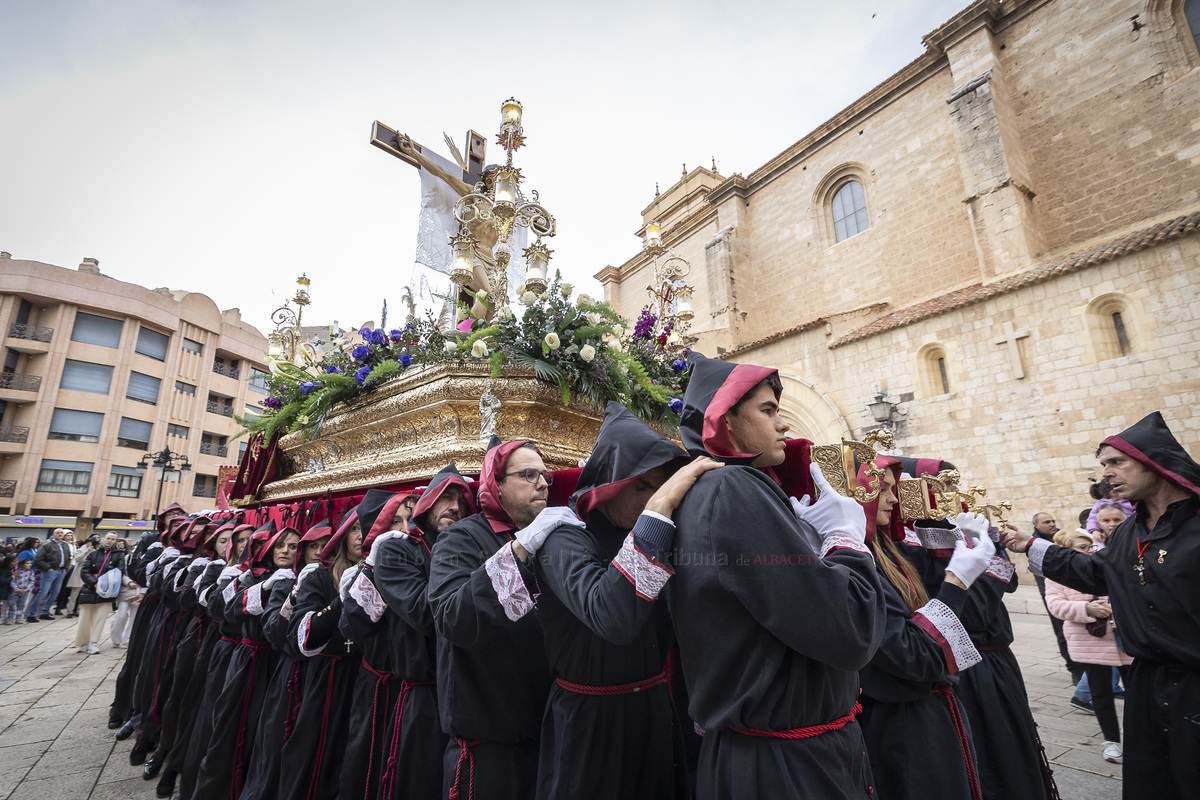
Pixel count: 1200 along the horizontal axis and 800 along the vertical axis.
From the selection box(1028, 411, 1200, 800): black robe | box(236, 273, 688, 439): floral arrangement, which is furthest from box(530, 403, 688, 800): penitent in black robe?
box(1028, 411, 1200, 800): black robe

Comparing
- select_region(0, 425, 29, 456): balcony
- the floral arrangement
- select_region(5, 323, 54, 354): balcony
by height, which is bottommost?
the floral arrangement

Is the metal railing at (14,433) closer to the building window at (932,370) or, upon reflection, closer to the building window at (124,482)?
the building window at (124,482)

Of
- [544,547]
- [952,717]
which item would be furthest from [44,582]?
[952,717]

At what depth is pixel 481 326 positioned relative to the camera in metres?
3.98

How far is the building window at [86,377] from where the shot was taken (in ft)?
85.2

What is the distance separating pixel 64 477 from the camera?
82.2ft

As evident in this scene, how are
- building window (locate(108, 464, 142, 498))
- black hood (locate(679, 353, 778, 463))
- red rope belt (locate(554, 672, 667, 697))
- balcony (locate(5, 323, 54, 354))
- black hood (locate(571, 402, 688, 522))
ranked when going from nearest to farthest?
black hood (locate(679, 353, 778, 463)), black hood (locate(571, 402, 688, 522)), red rope belt (locate(554, 672, 667, 697)), balcony (locate(5, 323, 54, 354)), building window (locate(108, 464, 142, 498))

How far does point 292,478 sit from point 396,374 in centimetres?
194

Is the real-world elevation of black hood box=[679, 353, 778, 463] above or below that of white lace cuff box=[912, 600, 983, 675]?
above

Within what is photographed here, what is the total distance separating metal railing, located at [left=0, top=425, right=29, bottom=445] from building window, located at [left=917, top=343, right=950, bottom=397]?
114 feet

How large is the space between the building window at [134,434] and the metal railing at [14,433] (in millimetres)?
3140

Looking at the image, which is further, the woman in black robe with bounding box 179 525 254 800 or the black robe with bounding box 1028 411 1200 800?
the woman in black robe with bounding box 179 525 254 800

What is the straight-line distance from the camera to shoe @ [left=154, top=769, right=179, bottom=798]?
3922 millimetres

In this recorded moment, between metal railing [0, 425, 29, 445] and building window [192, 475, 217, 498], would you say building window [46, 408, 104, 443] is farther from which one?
building window [192, 475, 217, 498]
